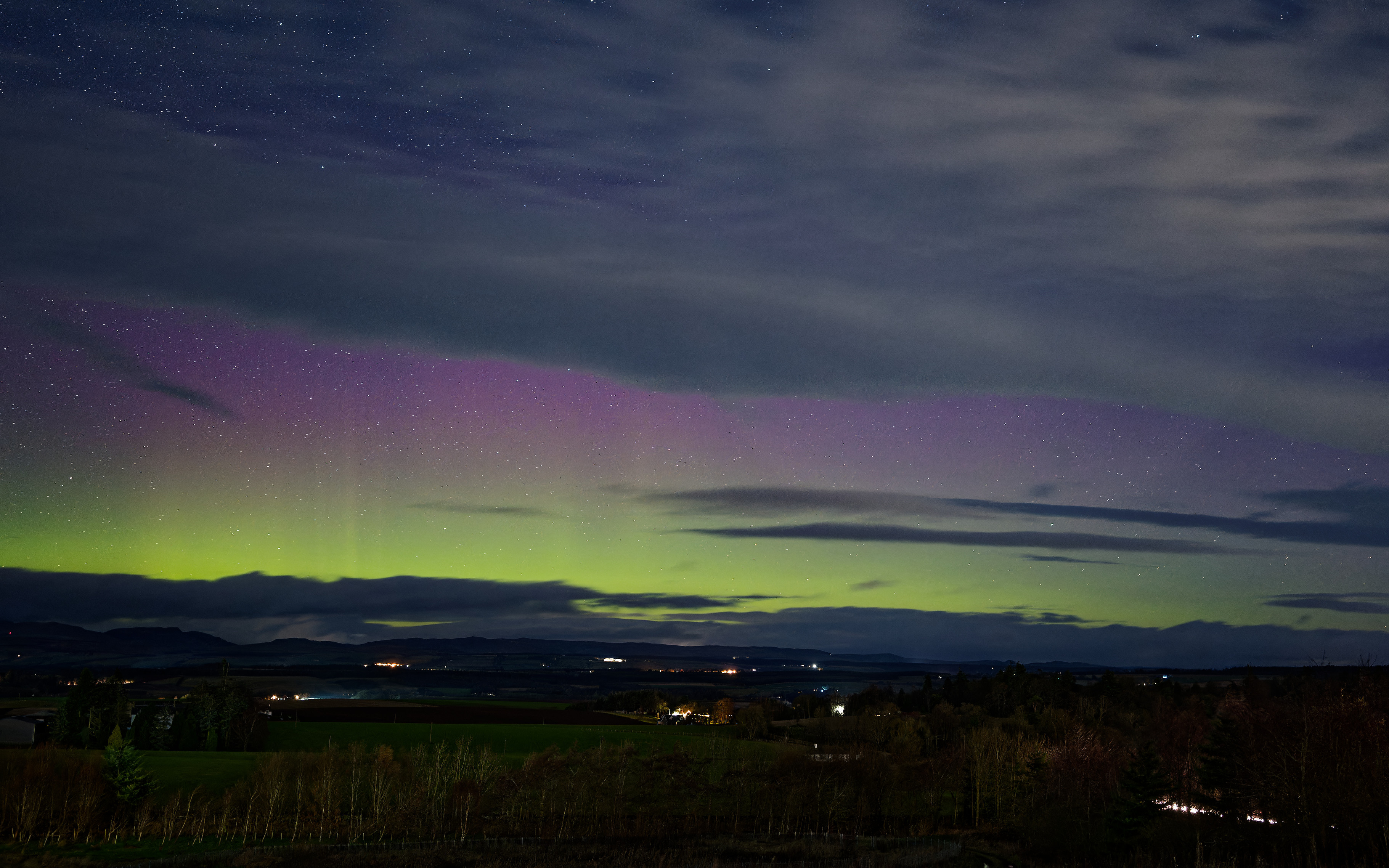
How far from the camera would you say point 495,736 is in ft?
430

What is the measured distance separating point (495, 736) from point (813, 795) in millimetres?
53292

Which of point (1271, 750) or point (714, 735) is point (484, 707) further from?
point (1271, 750)

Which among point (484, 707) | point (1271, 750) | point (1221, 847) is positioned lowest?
point (484, 707)

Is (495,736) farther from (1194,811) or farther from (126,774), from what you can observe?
(1194,811)

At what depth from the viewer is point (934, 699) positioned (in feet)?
633

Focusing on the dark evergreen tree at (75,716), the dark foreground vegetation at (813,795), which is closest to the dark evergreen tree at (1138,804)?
the dark foreground vegetation at (813,795)

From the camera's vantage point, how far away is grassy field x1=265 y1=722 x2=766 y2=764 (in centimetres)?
11681

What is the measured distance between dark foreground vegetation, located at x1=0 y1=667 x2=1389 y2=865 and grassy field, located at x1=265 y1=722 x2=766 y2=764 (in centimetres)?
516

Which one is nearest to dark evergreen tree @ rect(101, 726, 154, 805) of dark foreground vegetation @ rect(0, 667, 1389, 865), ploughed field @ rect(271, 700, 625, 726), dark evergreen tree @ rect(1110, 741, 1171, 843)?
dark foreground vegetation @ rect(0, 667, 1389, 865)

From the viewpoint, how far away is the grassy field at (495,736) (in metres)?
117

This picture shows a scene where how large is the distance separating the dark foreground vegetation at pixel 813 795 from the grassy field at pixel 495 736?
5.16 m

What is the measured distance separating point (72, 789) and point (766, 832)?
176 ft

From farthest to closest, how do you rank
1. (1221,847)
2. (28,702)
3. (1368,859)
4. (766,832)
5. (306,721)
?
(28,702)
(306,721)
(766,832)
(1221,847)
(1368,859)

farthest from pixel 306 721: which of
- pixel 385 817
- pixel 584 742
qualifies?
pixel 385 817
